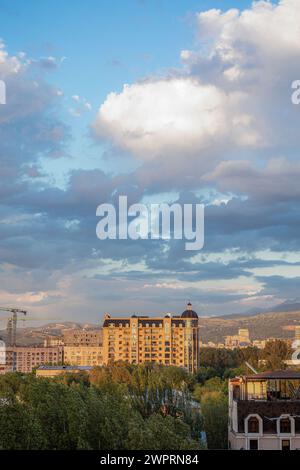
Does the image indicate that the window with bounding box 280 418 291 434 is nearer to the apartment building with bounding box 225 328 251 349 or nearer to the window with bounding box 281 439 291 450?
the window with bounding box 281 439 291 450

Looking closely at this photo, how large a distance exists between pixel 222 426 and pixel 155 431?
10239 mm

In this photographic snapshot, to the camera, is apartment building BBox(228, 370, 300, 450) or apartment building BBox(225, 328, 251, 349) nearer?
apartment building BBox(228, 370, 300, 450)

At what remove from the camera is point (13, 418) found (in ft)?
65.8

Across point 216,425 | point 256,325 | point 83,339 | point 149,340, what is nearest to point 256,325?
point 256,325

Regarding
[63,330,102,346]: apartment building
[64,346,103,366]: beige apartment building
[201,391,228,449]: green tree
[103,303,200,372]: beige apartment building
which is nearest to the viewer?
[201,391,228,449]: green tree

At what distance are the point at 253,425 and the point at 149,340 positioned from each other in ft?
240

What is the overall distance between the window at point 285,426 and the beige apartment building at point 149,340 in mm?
71117

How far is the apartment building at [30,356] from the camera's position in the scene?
138375mm

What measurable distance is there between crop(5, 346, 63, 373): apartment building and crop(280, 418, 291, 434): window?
116365 millimetres

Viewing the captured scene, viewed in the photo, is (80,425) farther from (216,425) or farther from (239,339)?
(239,339)

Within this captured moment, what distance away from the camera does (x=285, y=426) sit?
23500 mm

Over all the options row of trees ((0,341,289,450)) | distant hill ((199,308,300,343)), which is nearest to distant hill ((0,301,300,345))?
distant hill ((199,308,300,343))

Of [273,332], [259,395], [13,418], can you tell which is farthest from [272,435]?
[273,332]

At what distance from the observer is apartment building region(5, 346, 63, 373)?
13838 centimetres
